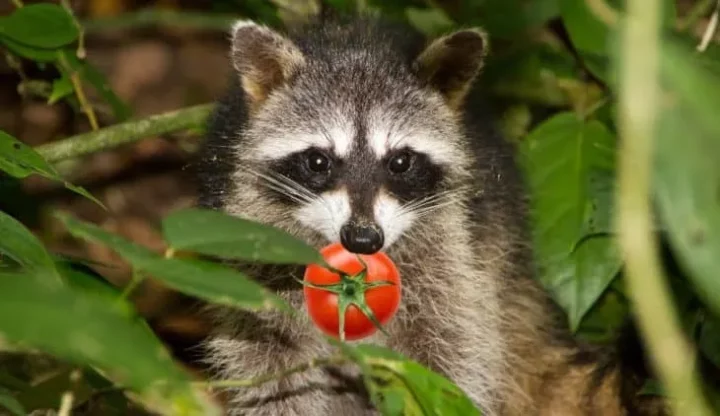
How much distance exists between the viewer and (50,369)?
3.51m

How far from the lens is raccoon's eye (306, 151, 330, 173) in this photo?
2971 millimetres

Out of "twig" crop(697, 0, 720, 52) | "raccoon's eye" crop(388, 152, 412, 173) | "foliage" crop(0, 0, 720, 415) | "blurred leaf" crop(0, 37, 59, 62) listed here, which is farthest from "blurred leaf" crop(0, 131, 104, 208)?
"twig" crop(697, 0, 720, 52)

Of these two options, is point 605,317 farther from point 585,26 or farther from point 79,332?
point 79,332

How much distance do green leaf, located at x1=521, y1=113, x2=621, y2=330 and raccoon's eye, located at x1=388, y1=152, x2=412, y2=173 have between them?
2.29ft

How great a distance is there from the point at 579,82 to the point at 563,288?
3.00ft

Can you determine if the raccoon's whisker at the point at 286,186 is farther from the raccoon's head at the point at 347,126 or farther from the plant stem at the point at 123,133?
the plant stem at the point at 123,133

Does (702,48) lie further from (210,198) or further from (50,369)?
(50,369)

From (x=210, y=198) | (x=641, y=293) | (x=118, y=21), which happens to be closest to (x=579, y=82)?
(x=210, y=198)

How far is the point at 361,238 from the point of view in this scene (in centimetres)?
271

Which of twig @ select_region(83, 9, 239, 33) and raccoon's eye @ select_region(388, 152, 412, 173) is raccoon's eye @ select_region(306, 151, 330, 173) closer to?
raccoon's eye @ select_region(388, 152, 412, 173)

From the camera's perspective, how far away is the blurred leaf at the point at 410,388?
7.18ft

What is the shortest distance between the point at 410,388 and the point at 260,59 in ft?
3.76

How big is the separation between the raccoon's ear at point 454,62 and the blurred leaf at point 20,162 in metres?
0.93

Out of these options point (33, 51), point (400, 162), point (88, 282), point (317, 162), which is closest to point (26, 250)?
point (88, 282)
